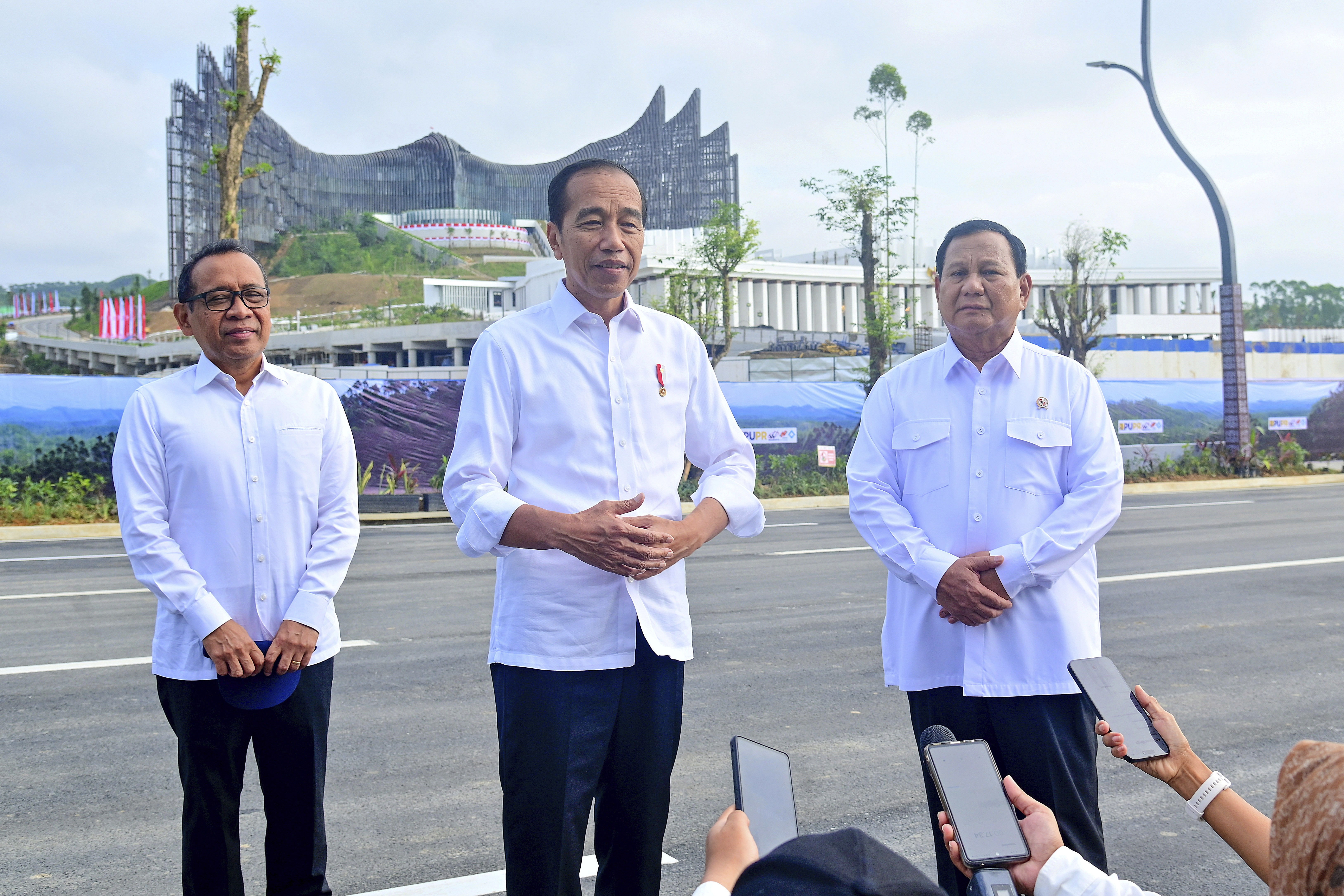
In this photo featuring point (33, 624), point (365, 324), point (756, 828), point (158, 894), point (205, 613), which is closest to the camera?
point (756, 828)

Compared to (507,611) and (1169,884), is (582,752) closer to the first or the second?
(507,611)

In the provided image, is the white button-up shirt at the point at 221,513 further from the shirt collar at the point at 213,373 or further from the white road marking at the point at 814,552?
the white road marking at the point at 814,552

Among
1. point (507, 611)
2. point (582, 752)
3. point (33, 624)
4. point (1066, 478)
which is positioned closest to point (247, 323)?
point (507, 611)

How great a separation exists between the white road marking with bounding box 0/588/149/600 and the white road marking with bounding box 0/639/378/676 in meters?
2.53

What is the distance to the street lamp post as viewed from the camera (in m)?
19.7

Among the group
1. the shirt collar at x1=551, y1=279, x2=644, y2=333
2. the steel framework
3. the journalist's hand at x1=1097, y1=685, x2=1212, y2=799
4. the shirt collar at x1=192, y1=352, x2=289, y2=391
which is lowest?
the journalist's hand at x1=1097, y1=685, x2=1212, y2=799

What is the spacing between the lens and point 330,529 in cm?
312

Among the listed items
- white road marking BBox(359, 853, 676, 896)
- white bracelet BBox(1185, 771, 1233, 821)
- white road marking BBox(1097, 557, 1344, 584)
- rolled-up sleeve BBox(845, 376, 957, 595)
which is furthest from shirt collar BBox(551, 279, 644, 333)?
white road marking BBox(1097, 557, 1344, 584)

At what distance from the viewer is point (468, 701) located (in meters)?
6.05

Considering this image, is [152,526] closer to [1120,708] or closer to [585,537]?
[585,537]

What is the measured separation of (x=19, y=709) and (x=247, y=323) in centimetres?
410

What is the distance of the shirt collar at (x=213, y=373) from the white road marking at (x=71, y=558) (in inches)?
423

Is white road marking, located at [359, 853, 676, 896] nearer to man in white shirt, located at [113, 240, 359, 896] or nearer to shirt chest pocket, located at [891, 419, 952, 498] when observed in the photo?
man in white shirt, located at [113, 240, 359, 896]

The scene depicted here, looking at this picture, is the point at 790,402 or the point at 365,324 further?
the point at 365,324
